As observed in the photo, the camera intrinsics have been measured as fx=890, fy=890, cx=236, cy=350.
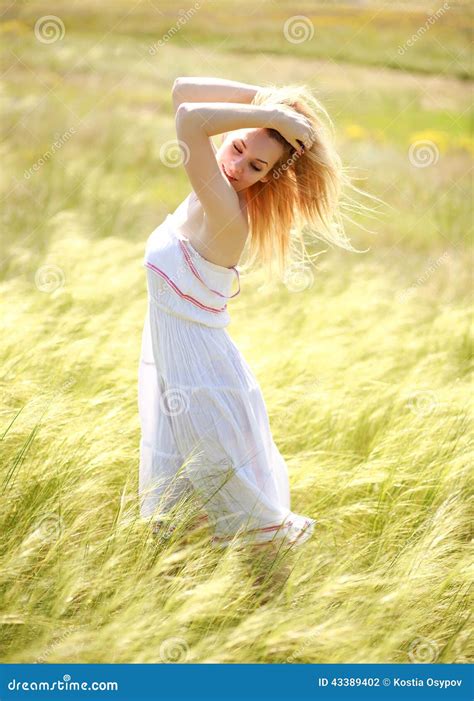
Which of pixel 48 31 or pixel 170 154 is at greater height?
pixel 48 31

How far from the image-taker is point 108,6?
24.1 metres

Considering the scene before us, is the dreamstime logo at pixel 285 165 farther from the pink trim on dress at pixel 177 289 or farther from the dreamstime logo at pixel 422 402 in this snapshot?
the dreamstime logo at pixel 422 402

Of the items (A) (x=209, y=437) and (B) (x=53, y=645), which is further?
(A) (x=209, y=437)

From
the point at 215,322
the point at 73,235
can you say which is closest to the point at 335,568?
the point at 215,322

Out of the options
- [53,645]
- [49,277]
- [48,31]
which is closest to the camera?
[53,645]

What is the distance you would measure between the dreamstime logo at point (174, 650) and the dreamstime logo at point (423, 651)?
0.70 m

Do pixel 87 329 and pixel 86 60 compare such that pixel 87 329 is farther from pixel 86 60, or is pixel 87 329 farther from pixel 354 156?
pixel 86 60

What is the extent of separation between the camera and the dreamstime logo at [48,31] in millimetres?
14881

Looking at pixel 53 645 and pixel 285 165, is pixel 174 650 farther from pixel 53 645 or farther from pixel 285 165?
pixel 285 165

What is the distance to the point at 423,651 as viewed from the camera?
105 inches

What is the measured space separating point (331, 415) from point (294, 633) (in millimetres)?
1397

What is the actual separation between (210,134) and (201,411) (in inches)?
34.9
